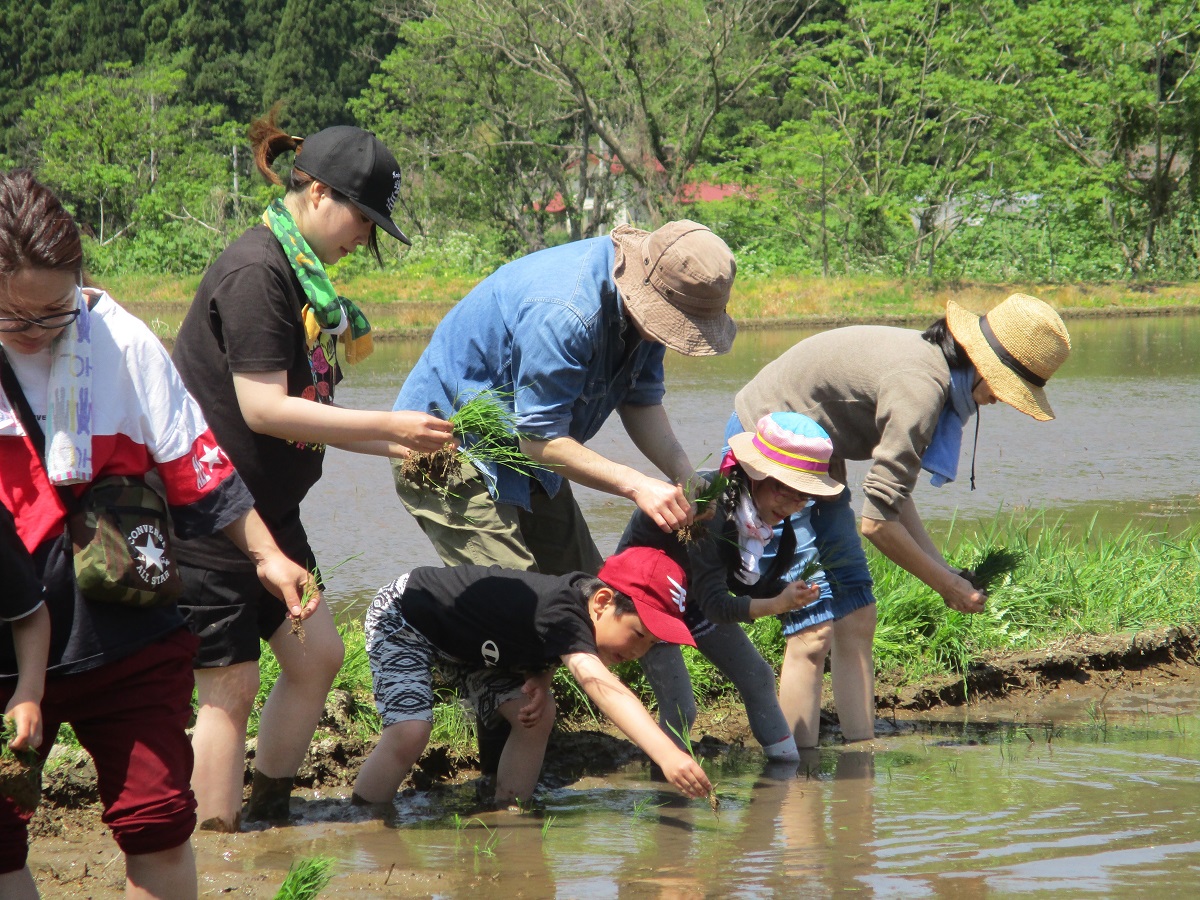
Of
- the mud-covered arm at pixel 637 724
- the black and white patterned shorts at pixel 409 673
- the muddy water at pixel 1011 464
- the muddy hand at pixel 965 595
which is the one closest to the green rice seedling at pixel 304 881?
the mud-covered arm at pixel 637 724

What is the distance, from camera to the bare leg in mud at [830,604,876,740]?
4.20 m

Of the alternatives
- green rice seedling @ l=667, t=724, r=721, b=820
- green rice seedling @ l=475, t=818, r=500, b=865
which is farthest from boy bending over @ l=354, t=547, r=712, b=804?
green rice seedling @ l=667, t=724, r=721, b=820

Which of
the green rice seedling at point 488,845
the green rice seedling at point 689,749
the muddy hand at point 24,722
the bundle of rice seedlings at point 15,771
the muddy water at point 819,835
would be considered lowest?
the muddy water at point 819,835

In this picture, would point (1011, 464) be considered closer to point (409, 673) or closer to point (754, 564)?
point (754, 564)

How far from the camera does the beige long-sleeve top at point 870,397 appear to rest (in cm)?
381

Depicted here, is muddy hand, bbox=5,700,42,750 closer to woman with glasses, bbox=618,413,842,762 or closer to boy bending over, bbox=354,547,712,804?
boy bending over, bbox=354,547,712,804

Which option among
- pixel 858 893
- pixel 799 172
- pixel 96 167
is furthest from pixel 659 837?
pixel 96 167

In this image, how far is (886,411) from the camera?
12.6ft

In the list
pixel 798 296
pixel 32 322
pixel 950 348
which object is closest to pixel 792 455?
pixel 950 348

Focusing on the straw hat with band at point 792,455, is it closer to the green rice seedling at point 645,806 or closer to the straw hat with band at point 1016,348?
the straw hat with band at point 1016,348

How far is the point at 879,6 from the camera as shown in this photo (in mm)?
27891

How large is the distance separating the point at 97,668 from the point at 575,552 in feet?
6.16

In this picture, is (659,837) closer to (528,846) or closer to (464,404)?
(528,846)

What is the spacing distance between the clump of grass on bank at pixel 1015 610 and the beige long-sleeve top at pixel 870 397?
3.07 ft
